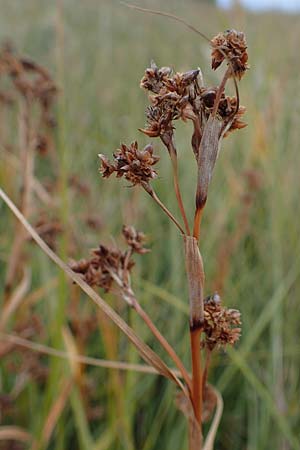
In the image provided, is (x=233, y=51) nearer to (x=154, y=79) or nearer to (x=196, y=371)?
(x=154, y=79)

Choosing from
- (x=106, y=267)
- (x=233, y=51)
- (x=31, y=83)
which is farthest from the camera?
(x=31, y=83)

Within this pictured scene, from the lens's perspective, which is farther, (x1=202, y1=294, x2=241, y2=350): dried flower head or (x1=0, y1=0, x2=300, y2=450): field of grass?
(x1=0, y1=0, x2=300, y2=450): field of grass

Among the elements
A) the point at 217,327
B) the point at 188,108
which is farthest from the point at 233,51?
the point at 217,327

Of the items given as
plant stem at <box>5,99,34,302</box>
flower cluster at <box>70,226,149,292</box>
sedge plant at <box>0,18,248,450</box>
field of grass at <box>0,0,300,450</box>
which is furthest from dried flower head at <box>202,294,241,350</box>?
plant stem at <box>5,99,34,302</box>

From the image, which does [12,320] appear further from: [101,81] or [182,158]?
[101,81]

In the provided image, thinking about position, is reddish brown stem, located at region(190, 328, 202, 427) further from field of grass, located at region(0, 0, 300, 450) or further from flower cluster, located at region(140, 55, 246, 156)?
field of grass, located at region(0, 0, 300, 450)

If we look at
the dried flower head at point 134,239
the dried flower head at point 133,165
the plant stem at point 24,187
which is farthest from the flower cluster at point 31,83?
the dried flower head at point 133,165

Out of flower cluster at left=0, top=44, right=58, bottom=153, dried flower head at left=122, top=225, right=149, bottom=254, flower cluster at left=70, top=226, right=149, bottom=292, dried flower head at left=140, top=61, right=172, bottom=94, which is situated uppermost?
flower cluster at left=0, top=44, right=58, bottom=153
